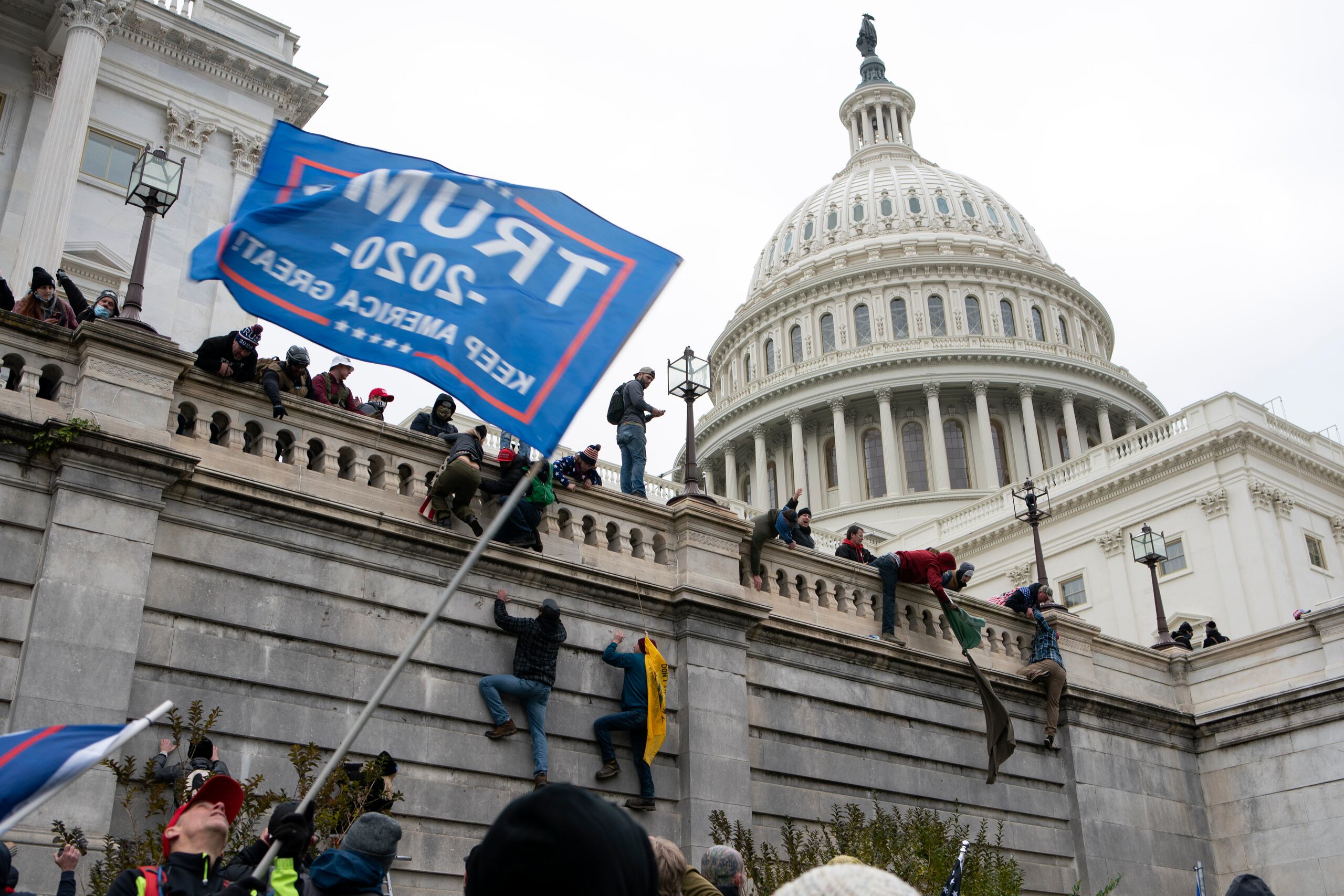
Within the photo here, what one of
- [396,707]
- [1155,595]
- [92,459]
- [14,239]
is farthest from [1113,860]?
[14,239]

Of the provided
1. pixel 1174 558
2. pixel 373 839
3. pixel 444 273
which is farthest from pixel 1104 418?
pixel 373 839

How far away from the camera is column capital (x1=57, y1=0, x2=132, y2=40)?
87.3 feet

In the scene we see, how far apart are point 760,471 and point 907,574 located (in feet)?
206

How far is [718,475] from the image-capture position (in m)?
88.6

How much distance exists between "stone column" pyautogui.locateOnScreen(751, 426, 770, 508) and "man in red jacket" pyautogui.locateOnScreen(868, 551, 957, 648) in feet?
203

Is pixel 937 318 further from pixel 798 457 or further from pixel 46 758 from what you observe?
pixel 46 758

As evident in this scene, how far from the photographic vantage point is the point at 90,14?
26703 mm

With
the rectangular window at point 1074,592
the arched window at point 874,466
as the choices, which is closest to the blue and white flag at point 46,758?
the rectangular window at point 1074,592

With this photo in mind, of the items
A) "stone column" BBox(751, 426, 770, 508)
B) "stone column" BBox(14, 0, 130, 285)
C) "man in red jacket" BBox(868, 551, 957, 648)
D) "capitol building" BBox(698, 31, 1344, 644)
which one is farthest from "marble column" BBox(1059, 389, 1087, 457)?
"stone column" BBox(14, 0, 130, 285)

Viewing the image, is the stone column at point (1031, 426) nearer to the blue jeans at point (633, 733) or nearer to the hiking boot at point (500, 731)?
the blue jeans at point (633, 733)

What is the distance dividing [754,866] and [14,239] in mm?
20408

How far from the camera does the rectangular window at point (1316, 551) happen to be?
4881 cm

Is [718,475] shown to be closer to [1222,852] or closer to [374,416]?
[1222,852]

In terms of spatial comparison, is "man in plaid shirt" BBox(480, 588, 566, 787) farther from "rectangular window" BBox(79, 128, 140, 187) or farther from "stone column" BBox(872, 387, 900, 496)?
"stone column" BBox(872, 387, 900, 496)
